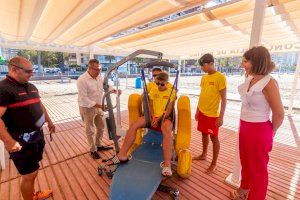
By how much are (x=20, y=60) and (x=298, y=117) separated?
7912 millimetres

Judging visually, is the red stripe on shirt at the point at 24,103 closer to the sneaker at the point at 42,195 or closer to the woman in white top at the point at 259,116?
the sneaker at the point at 42,195

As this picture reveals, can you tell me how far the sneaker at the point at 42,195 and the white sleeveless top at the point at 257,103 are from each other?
103 inches

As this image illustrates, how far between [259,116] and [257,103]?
0.45 feet

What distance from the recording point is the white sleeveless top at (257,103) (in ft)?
5.74

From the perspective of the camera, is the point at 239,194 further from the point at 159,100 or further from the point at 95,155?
the point at 95,155

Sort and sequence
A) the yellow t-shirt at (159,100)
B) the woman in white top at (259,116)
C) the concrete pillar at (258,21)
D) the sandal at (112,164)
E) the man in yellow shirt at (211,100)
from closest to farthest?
the woman in white top at (259,116)
the concrete pillar at (258,21)
the sandal at (112,164)
the man in yellow shirt at (211,100)
the yellow t-shirt at (159,100)

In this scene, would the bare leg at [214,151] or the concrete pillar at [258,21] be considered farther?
the bare leg at [214,151]

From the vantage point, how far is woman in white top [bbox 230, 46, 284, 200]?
172 cm

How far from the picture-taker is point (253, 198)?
1899 millimetres

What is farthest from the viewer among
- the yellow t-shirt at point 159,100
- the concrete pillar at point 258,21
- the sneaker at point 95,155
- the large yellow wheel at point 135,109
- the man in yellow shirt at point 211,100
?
the sneaker at point 95,155

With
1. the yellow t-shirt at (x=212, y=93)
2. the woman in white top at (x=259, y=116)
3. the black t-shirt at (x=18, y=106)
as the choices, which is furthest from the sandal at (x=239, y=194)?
the black t-shirt at (x=18, y=106)

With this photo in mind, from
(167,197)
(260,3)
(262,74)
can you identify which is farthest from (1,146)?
(260,3)

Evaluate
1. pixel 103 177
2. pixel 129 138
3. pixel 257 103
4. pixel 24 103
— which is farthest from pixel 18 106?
pixel 257 103

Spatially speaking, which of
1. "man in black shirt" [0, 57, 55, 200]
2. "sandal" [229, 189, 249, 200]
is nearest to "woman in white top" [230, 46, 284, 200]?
"sandal" [229, 189, 249, 200]
